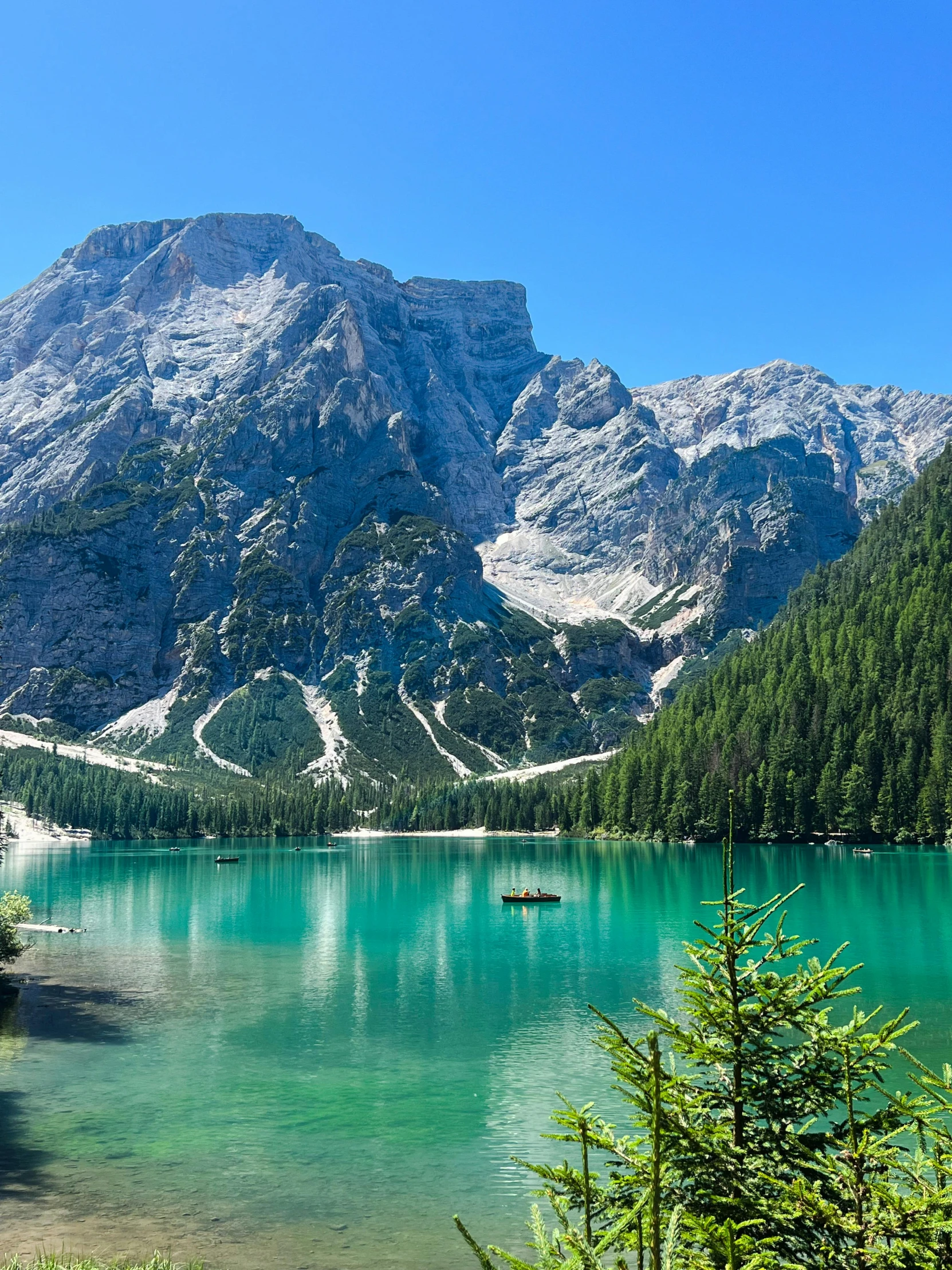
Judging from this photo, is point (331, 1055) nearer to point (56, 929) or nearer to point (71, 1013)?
point (71, 1013)

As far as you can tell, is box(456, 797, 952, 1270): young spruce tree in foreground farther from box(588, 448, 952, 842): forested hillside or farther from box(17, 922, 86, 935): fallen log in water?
box(588, 448, 952, 842): forested hillside

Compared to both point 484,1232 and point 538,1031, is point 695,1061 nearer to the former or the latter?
point 484,1232

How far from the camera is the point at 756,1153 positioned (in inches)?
384

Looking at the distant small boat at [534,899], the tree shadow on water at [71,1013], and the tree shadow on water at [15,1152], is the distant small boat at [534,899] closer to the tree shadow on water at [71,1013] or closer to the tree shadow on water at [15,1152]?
the tree shadow on water at [71,1013]

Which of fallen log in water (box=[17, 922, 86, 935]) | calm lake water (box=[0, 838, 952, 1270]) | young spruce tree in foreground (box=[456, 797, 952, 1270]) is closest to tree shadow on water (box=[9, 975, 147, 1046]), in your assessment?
calm lake water (box=[0, 838, 952, 1270])

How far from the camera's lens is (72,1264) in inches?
824

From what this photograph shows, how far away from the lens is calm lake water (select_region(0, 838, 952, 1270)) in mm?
26281

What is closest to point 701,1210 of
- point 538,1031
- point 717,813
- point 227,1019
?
point 538,1031

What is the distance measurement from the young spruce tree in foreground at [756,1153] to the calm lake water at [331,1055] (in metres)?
1.89

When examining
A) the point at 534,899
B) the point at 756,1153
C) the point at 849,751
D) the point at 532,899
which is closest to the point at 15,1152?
the point at 756,1153

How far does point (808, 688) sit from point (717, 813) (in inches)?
1293

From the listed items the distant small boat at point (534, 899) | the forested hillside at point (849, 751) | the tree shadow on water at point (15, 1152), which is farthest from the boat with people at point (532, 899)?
the forested hillside at point (849, 751)

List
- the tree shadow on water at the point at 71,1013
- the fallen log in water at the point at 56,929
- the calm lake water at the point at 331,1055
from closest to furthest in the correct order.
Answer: the calm lake water at the point at 331,1055 < the tree shadow on water at the point at 71,1013 < the fallen log in water at the point at 56,929

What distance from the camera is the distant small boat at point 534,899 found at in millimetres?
101562
